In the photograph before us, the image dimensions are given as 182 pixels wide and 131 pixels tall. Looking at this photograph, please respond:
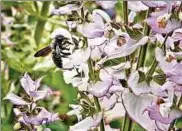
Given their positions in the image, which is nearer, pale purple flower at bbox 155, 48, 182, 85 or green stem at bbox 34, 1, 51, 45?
pale purple flower at bbox 155, 48, 182, 85

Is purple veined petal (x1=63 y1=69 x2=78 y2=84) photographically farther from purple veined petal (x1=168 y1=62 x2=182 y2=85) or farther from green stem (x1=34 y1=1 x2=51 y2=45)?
green stem (x1=34 y1=1 x2=51 y2=45)

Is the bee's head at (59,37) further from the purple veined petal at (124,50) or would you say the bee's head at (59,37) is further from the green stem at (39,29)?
the green stem at (39,29)

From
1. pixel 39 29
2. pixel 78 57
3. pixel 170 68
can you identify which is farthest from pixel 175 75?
pixel 39 29

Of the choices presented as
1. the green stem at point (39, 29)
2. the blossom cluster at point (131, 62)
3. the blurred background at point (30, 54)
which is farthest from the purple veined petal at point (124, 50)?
the green stem at point (39, 29)

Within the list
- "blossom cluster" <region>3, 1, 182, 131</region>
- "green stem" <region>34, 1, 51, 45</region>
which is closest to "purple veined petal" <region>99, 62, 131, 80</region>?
"blossom cluster" <region>3, 1, 182, 131</region>

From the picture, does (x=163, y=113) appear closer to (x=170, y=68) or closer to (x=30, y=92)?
(x=170, y=68)

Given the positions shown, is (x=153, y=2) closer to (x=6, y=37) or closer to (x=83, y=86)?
(x=83, y=86)

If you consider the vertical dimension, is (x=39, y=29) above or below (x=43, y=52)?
below
